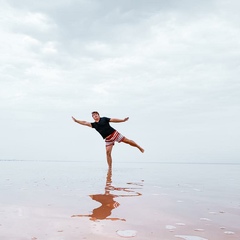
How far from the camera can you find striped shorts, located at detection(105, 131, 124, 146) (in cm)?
1173

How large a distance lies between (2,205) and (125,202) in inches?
74.5

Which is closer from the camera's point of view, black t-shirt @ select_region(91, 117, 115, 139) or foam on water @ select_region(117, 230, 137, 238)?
foam on water @ select_region(117, 230, 137, 238)

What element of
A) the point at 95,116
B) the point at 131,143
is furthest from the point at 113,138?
the point at 95,116

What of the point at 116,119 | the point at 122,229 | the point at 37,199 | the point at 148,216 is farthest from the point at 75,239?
the point at 116,119

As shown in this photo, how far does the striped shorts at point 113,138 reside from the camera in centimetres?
1173

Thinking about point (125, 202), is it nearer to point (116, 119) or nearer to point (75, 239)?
point (75, 239)

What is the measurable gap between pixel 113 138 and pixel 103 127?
Result: 2.36ft

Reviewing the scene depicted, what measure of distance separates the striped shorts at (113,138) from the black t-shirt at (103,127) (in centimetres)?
14

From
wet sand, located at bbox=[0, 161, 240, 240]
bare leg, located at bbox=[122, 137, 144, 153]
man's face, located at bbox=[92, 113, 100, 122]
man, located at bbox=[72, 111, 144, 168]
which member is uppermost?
man's face, located at bbox=[92, 113, 100, 122]

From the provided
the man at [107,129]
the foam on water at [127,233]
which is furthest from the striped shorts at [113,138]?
the foam on water at [127,233]

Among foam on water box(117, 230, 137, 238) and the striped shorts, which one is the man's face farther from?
foam on water box(117, 230, 137, 238)

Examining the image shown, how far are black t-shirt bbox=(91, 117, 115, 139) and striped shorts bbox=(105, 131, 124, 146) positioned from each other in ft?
0.47

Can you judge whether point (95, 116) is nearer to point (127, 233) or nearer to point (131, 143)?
point (131, 143)

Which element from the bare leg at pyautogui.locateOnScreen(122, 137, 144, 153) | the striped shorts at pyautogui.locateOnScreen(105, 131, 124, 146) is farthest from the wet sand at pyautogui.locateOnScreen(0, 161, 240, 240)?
the bare leg at pyautogui.locateOnScreen(122, 137, 144, 153)
